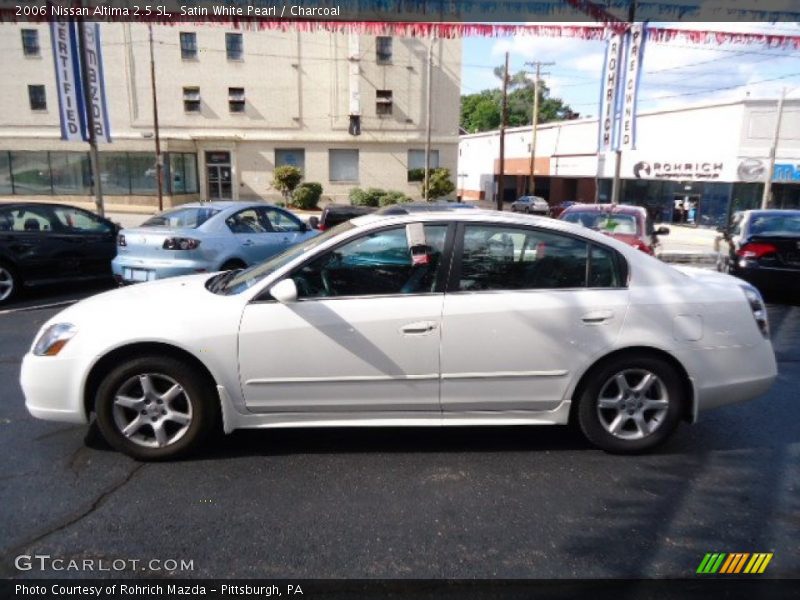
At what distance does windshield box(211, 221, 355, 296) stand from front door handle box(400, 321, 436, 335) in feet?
2.55

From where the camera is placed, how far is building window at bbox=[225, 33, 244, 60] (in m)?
31.0

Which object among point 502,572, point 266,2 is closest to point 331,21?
point 266,2

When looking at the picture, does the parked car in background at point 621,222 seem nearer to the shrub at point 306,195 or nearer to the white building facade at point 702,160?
the white building facade at point 702,160

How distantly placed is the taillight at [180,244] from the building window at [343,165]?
26.0 metres

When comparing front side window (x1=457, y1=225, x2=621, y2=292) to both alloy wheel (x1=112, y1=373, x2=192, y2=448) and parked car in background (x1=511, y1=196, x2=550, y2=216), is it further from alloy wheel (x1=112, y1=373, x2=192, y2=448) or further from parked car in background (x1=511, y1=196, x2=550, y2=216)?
parked car in background (x1=511, y1=196, x2=550, y2=216)

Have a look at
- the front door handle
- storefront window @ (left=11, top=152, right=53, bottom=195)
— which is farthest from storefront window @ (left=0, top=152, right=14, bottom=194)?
the front door handle

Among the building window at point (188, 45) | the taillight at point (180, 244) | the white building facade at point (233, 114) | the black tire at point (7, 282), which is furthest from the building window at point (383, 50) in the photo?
the taillight at point (180, 244)

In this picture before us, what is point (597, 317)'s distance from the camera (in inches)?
141

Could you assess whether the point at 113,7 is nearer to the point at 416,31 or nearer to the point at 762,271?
the point at 416,31

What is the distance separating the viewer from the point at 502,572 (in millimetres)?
2654

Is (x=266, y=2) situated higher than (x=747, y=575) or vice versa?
(x=266, y=2)

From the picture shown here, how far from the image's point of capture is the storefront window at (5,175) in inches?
1217

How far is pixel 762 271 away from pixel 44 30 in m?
34.6

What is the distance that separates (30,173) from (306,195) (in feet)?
48.3
